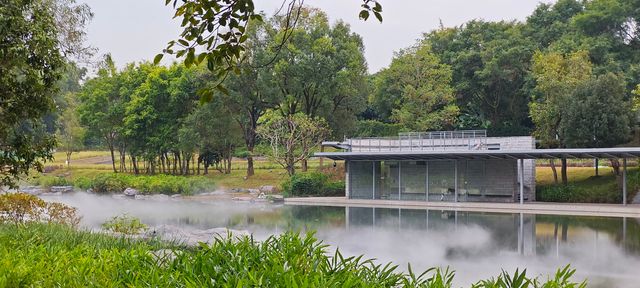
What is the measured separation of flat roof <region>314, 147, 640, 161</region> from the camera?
20328 millimetres

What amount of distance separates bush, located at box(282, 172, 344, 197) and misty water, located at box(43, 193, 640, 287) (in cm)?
357

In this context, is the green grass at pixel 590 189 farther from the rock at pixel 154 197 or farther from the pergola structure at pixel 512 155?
the rock at pixel 154 197

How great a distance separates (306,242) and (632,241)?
10.9m

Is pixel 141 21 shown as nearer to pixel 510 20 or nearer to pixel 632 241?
pixel 632 241

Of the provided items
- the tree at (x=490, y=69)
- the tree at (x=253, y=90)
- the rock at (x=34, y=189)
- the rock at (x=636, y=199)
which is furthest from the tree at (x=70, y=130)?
the rock at (x=636, y=199)

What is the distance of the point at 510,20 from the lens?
38.1 metres

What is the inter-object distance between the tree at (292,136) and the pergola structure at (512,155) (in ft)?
7.53

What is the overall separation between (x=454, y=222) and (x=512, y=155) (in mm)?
6886

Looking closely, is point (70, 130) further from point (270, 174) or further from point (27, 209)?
point (27, 209)

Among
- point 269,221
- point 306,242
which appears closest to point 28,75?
point 306,242

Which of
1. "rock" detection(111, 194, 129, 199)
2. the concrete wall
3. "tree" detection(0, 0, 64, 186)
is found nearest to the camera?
"tree" detection(0, 0, 64, 186)

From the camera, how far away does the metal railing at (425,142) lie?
25047 millimetres

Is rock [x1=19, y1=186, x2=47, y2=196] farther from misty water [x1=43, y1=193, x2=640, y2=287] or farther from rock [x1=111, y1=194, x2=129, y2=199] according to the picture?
misty water [x1=43, y1=193, x2=640, y2=287]

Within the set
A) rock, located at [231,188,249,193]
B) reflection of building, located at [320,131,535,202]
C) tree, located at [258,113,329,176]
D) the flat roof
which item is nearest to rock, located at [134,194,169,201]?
rock, located at [231,188,249,193]
